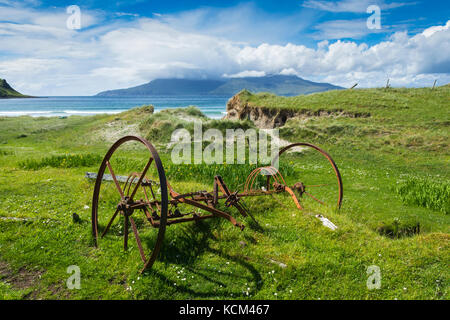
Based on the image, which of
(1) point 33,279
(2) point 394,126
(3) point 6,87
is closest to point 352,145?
(2) point 394,126

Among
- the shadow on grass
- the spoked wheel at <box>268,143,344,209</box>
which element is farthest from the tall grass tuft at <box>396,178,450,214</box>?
the shadow on grass

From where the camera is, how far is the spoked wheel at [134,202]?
340cm

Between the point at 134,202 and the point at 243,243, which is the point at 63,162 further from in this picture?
the point at 243,243

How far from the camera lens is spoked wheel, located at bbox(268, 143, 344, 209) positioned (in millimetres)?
7124

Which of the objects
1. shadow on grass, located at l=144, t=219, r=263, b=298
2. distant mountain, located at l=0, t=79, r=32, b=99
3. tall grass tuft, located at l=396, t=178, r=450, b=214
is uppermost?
distant mountain, located at l=0, t=79, r=32, b=99

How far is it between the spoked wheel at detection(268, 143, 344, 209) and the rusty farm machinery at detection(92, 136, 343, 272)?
4cm

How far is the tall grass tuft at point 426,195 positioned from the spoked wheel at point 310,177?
5.98 feet

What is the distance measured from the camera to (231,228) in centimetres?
545

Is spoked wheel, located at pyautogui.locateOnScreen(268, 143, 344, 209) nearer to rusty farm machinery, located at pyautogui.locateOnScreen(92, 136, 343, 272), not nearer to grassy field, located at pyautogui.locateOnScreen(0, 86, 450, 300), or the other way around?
rusty farm machinery, located at pyautogui.locateOnScreen(92, 136, 343, 272)

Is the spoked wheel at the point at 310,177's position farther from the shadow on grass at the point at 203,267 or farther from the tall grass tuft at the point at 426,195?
the shadow on grass at the point at 203,267

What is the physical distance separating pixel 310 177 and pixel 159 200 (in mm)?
6550

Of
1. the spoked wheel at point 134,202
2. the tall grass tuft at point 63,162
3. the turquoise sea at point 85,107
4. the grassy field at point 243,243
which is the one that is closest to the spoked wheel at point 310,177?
the grassy field at point 243,243
